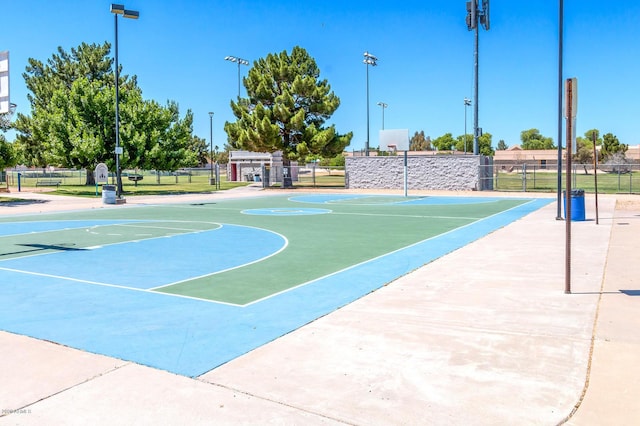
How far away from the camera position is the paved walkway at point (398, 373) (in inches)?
180

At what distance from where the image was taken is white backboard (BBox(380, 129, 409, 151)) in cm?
4297

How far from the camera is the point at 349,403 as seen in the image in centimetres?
479

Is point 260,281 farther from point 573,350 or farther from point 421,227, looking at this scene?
point 421,227

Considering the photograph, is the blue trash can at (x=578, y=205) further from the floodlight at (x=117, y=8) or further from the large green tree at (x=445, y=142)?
the large green tree at (x=445, y=142)

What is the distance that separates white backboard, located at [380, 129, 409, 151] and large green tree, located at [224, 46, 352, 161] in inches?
179

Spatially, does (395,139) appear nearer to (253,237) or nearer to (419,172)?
(419,172)

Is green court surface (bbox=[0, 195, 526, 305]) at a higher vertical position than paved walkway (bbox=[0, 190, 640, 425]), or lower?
higher

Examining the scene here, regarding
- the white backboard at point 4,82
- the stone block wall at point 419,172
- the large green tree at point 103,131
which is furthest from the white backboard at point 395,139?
the white backboard at point 4,82

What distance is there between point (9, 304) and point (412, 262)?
7.09 metres

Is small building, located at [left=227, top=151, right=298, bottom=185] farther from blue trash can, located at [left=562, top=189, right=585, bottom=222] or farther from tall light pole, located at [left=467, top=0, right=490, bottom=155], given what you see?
blue trash can, located at [left=562, top=189, right=585, bottom=222]

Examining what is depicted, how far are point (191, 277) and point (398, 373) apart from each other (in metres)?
5.79

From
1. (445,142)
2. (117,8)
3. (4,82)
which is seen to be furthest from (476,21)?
(445,142)

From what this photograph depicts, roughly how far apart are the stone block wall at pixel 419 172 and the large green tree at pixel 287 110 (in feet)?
9.02

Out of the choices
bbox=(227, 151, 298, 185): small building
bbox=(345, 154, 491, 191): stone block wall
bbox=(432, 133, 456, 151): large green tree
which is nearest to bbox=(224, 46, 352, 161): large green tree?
bbox=(345, 154, 491, 191): stone block wall
